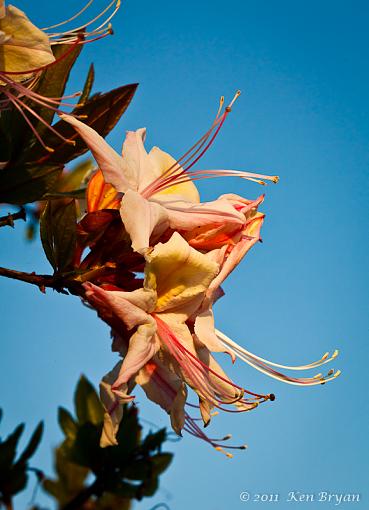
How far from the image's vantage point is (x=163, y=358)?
1.42 m

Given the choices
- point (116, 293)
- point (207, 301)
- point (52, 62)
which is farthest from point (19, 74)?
point (207, 301)

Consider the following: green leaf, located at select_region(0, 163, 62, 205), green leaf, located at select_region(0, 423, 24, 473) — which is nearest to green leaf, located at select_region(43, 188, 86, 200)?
green leaf, located at select_region(0, 163, 62, 205)

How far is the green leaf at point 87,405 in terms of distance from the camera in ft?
9.38

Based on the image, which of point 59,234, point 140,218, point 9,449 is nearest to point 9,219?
point 59,234

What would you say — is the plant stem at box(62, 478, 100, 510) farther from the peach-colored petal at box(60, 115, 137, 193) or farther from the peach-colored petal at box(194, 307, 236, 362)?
the peach-colored petal at box(60, 115, 137, 193)

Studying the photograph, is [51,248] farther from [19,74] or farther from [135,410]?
[135,410]

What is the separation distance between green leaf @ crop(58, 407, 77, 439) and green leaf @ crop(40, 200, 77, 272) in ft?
5.00

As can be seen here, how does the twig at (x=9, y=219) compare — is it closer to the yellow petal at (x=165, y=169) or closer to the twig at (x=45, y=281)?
the twig at (x=45, y=281)

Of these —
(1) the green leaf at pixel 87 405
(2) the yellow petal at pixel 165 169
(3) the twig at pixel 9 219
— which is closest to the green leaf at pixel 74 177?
(1) the green leaf at pixel 87 405

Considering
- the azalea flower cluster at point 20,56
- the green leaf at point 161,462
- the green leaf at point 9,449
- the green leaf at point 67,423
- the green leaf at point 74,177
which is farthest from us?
the green leaf at point 74,177

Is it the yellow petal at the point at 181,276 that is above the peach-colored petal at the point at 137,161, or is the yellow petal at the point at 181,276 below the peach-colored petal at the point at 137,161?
below

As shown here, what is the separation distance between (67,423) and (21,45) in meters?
1.84

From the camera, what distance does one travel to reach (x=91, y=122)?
1.52m

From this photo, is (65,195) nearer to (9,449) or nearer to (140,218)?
(140,218)
